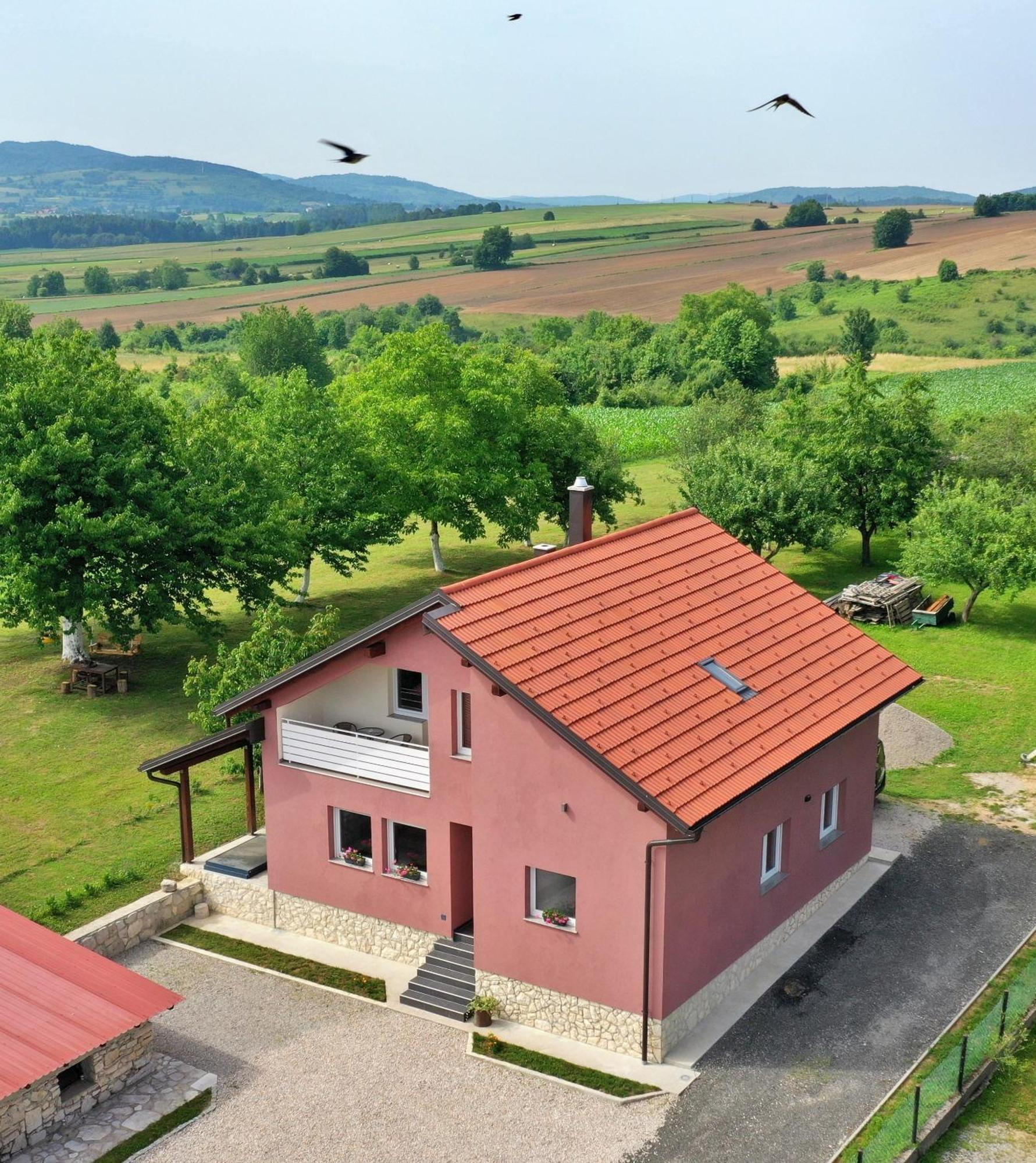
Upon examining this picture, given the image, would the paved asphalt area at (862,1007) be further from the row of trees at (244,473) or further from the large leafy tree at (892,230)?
the large leafy tree at (892,230)

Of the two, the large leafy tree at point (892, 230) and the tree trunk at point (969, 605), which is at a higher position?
the large leafy tree at point (892, 230)

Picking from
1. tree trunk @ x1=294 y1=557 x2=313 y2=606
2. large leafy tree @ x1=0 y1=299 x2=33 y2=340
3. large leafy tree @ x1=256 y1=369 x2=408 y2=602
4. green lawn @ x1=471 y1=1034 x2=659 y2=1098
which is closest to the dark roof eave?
green lawn @ x1=471 y1=1034 x2=659 y2=1098

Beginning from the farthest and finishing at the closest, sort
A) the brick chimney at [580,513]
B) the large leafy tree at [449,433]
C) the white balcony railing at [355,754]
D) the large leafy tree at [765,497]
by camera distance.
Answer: the large leafy tree at [449,433], the large leafy tree at [765,497], the brick chimney at [580,513], the white balcony railing at [355,754]

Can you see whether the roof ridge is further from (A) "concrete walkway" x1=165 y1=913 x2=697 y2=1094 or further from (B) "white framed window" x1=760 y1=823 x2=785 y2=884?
(A) "concrete walkway" x1=165 y1=913 x2=697 y2=1094

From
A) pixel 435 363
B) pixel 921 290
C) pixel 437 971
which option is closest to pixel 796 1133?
pixel 437 971

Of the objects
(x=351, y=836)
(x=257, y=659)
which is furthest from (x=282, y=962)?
(x=257, y=659)

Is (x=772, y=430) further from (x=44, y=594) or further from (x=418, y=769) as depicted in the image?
(x=418, y=769)

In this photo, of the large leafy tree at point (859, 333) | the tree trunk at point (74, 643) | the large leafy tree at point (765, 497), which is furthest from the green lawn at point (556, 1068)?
the large leafy tree at point (859, 333)
